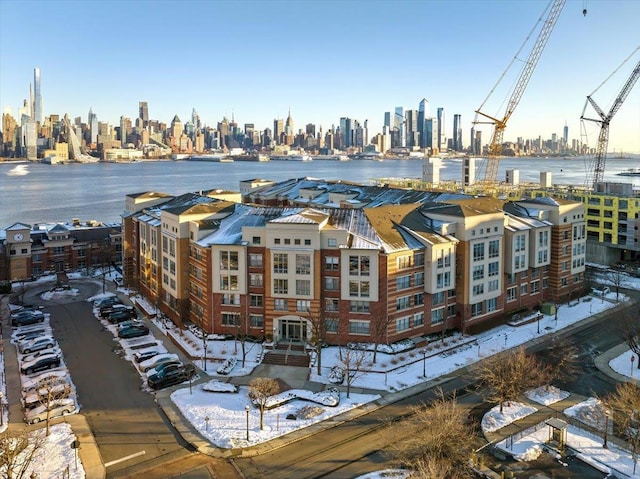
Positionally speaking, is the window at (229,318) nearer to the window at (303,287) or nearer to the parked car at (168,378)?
the window at (303,287)

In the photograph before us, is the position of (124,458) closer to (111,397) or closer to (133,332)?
(111,397)

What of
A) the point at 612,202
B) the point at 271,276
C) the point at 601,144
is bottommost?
the point at 271,276

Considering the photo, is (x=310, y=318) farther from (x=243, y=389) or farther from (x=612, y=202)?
(x=612, y=202)

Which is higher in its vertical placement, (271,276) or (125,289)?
(271,276)

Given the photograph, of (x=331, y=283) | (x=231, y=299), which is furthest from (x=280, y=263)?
(x=231, y=299)

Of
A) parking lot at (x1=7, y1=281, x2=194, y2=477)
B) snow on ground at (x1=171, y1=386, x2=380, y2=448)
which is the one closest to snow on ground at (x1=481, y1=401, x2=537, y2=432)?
snow on ground at (x1=171, y1=386, x2=380, y2=448)

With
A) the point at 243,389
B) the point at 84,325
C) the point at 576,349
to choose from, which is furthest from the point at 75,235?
the point at 576,349

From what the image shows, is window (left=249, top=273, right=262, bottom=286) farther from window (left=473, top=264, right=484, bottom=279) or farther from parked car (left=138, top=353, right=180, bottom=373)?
window (left=473, top=264, right=484, bottom=279)
